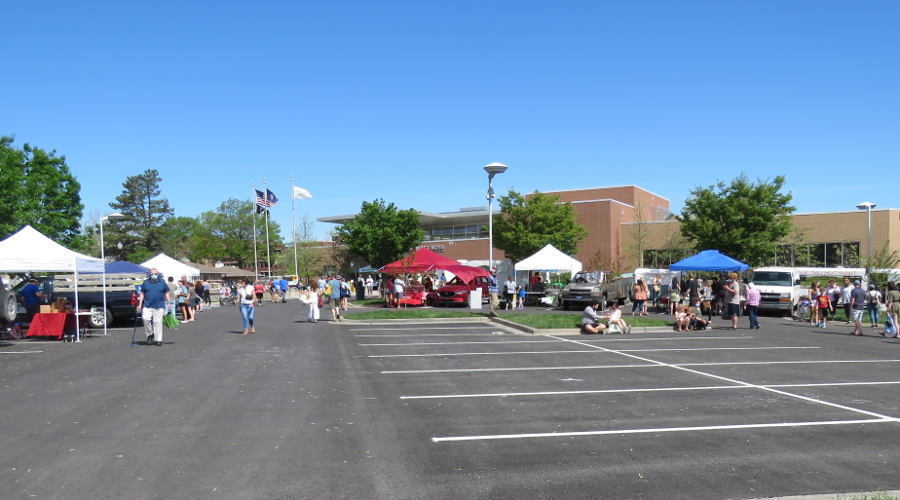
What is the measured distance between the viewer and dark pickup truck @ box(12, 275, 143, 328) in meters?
21.3

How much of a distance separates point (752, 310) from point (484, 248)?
3943 cm

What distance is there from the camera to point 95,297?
2169 cm

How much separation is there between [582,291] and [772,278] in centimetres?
805

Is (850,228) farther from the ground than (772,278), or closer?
farther from the ground

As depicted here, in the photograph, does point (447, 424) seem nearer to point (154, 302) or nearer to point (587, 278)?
point (154, 302)

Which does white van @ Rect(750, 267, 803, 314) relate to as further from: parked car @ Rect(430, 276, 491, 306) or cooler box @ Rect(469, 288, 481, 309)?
parked car @ Rect(430, 276, 491, 306)

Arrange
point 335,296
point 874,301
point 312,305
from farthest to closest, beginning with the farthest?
point 335,296 < point 312,305 < point 874,301

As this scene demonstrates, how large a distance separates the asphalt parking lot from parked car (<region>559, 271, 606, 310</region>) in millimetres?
14744

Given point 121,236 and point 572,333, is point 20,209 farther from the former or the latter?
point 121,236

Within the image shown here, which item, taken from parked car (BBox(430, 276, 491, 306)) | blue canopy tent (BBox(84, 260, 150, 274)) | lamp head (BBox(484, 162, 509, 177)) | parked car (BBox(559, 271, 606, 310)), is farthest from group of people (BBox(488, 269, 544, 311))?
blue canopy tent (BBox(84, 260, 150, 274))

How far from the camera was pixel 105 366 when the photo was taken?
1223 cm

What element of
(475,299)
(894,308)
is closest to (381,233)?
(475,299)

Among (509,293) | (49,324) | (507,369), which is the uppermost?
(49,324)

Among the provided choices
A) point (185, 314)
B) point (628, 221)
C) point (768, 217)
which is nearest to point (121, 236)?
point (628, 221)
